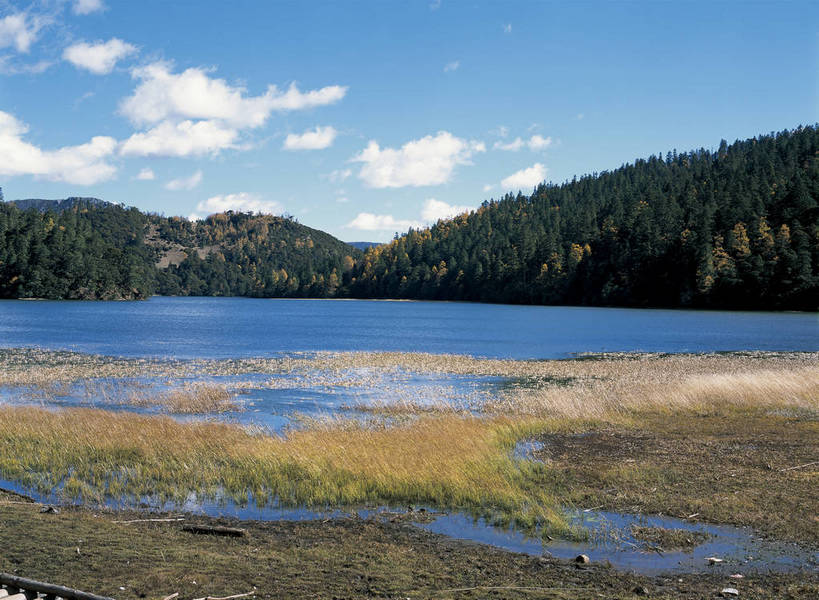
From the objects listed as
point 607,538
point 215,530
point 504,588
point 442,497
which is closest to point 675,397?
point 442,497

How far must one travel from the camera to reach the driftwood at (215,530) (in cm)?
1373

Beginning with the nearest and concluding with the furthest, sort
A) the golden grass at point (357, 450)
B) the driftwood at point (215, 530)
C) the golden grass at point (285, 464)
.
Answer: the driftwood at point (215, 530), the golden grass at point (285, 464), the golden grass at point (357, 450)

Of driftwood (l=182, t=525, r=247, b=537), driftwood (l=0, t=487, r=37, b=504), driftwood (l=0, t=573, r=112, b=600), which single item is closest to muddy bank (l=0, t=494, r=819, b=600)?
driftwood (l=182, t=525, r=247, b=537)

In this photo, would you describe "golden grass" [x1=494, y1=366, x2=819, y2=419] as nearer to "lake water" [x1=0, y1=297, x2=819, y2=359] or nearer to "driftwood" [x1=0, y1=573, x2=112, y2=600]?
"driftwood" [x1=0, y1=573, x2=112, y2=600]

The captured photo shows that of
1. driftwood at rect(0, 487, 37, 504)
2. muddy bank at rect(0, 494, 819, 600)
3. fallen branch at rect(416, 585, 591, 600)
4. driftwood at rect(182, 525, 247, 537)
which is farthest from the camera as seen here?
driftwood at rect(0, 487, 37, 504)

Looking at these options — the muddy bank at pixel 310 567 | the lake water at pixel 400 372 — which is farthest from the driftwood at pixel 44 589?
the lake water at pixel 400 372

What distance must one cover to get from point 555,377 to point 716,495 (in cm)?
2903

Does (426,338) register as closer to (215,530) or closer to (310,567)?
(215,530)

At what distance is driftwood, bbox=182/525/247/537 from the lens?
13727 millimetres

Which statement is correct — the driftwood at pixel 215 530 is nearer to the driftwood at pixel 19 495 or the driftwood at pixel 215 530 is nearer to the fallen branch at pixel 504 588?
the driftwood at pixel 19 495

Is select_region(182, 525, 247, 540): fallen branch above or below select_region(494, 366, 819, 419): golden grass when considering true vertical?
below

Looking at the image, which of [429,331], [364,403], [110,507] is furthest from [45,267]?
[110,507]

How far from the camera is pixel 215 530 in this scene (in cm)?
1386

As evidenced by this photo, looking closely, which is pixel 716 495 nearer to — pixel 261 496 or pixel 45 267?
pixel 261 496
